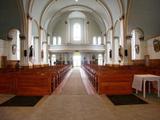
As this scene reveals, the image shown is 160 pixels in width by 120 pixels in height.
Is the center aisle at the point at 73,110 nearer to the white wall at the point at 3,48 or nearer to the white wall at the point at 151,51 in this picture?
the white wall at the point at 151,51

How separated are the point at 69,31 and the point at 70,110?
33741 millimetres

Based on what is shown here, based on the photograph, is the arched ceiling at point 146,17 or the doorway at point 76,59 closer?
the arched ceiling at point 146,17

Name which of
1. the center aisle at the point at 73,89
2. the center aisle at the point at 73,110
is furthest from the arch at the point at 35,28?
the center aisle at the point at 73,110

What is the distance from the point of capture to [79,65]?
132 ft

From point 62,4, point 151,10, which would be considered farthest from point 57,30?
point 151,10

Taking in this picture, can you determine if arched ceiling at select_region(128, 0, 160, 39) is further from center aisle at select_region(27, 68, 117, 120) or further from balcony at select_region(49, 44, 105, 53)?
balcony at select_region(49, 44, 105, 53)

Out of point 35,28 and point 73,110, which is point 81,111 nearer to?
point 73,110

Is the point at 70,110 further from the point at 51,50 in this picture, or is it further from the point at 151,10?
the point at 51,50

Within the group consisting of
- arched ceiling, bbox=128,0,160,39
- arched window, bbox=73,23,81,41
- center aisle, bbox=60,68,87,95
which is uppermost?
arched window, bbox=73,23,81,41

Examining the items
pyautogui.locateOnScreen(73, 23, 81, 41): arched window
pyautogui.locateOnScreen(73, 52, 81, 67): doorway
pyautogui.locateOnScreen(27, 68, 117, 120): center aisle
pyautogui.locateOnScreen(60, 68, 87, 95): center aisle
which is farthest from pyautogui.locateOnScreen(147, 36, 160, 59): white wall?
pyautogui.locateOnScreen(73, 23, 81, 41): arched window

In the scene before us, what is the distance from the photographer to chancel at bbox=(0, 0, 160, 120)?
621 cm

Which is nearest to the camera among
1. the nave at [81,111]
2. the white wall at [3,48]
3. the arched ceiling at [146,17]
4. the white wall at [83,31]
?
the nave at [81,111]

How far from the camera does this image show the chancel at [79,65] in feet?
20.4

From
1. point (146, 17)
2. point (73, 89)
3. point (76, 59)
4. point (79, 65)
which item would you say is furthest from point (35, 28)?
point (79, 65)
